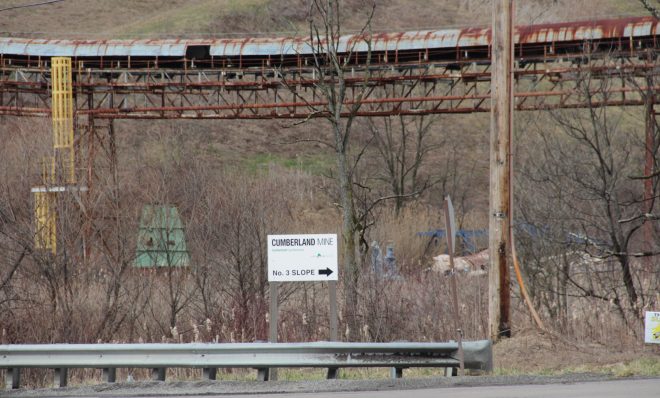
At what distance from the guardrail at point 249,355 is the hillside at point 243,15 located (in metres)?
52.3

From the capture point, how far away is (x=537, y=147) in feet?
114

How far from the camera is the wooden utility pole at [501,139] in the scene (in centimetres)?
1301

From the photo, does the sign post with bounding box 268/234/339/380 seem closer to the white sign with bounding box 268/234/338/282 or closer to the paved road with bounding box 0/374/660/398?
the white sign with bounding box 268/234/338/282

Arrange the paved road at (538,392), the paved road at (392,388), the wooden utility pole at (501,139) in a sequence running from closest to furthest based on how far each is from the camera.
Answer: the paved road at (538,392) < the paved road at (392,388) < the wooden utility pole at (501,139)

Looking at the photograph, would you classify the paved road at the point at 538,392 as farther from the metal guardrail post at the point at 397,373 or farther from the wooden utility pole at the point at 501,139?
the wooden utility pole at the point at 501,139

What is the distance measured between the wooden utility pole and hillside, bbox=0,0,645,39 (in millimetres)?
50644

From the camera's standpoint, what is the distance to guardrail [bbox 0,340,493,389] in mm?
10812

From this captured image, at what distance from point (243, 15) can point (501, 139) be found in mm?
56920

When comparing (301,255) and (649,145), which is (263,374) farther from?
(649,145)

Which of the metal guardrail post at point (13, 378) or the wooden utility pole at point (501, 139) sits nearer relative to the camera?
the metal guardrail post at point (13, 378)

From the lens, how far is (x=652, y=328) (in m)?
12.8

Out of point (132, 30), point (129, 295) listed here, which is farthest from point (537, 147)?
point (132, 30)

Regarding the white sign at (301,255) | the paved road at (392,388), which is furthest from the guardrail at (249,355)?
the white sign at (301,255)

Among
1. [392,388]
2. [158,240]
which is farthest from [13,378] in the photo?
[158,240]
